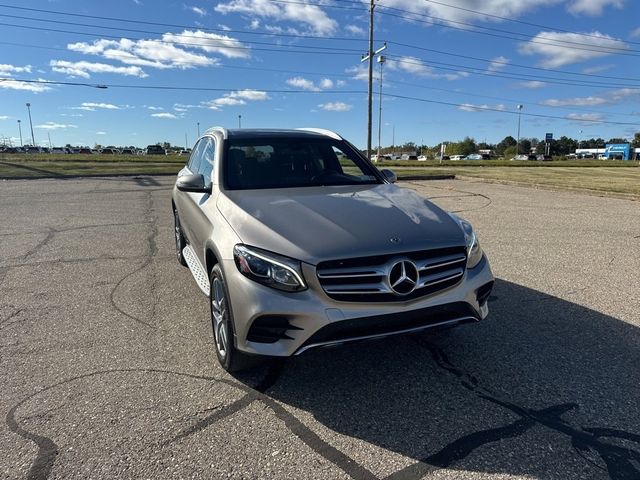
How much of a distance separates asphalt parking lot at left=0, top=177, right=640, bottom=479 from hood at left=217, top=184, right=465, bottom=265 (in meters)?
0.76

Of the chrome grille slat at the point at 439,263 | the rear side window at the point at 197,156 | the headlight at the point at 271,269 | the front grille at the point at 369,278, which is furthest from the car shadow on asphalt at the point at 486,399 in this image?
the rear side window at the point at 197,156

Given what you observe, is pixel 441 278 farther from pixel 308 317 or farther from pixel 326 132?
pixel 326 132

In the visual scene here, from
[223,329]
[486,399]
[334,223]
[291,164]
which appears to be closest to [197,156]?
[291,164]

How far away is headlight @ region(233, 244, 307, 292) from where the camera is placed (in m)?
2.81

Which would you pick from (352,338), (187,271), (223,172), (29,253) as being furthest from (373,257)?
(29,253)

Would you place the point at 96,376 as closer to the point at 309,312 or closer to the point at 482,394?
the point at 309,312

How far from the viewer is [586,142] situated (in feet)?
505

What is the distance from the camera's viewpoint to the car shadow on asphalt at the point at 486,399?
246 cm

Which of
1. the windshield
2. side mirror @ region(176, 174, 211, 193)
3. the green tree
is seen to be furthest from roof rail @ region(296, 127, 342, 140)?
the green tree

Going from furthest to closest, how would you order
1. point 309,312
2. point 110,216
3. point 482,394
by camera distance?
point 110,216 < point 482,394 < point 309,312

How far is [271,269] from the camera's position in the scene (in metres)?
2.86

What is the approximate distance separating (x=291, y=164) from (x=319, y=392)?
226 centimetres

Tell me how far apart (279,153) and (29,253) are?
4644mm

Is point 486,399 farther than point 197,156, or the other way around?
point 197,156
